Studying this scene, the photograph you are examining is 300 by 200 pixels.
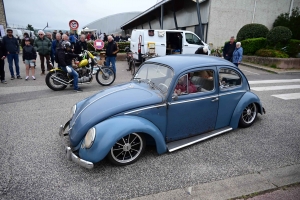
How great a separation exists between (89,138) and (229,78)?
2.95m

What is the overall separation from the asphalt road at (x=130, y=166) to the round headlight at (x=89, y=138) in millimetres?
461

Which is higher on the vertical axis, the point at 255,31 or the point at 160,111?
the point at 255,31

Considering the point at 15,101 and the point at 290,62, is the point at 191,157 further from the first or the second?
the point at 290,62

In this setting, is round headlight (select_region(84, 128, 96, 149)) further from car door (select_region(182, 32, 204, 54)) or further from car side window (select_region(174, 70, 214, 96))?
car door (select_region(182, 32, 204, 54))

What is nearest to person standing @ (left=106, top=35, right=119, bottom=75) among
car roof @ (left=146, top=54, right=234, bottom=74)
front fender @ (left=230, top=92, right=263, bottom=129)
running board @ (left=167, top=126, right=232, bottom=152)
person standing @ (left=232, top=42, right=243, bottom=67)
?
person standing @ (left=232, top=42, right=243, bottom=67)

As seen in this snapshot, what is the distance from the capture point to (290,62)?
12148 millimetres

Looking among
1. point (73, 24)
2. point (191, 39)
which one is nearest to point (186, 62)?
point (191, 39)

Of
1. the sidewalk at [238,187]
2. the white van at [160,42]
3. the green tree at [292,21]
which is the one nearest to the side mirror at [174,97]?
the sidewalk at [238,187]

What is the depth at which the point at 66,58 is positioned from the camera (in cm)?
680

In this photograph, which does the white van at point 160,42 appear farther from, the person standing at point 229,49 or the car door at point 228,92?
the car door at point 228,92

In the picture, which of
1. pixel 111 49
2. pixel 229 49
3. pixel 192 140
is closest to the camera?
pixel 192 140

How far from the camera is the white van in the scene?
38.1 ft

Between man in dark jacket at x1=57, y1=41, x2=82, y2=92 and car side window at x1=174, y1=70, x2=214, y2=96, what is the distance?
185 inches

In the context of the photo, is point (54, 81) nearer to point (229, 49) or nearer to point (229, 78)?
point (229, 78)
